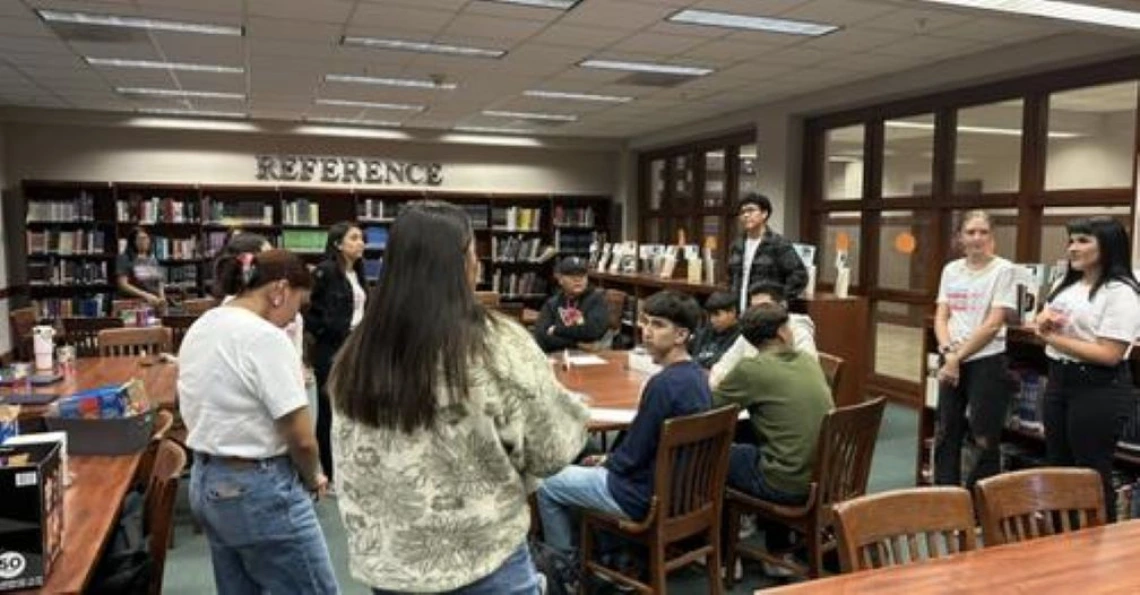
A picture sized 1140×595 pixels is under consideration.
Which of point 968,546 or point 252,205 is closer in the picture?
point 968,546

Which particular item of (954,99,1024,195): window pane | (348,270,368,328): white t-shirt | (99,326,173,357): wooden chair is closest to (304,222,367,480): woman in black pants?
(348,270,368,328): white t-shirt

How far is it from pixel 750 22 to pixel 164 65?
4469 millimetres

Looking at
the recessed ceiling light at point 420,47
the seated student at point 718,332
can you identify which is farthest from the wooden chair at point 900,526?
the recessed ceiling light at point 420,47

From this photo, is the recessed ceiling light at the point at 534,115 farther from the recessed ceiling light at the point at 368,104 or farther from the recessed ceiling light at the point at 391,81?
the recessed ceiling light at the point at 391,81

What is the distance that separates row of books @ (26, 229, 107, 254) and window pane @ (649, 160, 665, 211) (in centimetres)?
646

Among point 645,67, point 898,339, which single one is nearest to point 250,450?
point 645,67

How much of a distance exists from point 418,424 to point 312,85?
21.3 feet

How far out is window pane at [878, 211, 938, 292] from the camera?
21.4 ft

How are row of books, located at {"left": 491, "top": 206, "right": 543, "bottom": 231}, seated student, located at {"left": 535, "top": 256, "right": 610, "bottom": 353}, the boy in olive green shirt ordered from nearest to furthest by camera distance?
the boy in olive green shirt → seated student, located at {"left": 535, "top": 256, "right": 610, "bottom": 353} → row of books, located at {"left": 491, "top": 206, "right": 543, "bottom": 231}

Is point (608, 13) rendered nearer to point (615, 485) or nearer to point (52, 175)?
point (615, 485)

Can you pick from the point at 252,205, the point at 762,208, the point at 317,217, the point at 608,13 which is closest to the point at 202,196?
the point at 252,205

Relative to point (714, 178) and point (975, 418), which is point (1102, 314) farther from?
point (714, 178)

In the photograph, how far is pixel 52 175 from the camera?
9.06 meters

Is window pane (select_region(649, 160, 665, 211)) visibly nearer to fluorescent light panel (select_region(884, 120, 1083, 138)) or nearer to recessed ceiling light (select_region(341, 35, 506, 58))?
fluorescent light panel (select_region(884, 120, 1083, 138))
